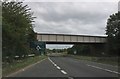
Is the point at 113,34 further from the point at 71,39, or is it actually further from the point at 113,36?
the point at 71,39

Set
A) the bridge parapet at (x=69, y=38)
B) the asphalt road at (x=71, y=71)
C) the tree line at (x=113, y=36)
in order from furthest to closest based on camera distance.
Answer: the tree line at (x=113, y=36) → the bridge parapet at (x=69, y=38) → the asphalt road at (x=71, y=71)

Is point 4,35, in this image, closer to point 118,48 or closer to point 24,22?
point 24,22

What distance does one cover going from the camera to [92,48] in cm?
11375

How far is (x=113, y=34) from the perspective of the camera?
106938mm

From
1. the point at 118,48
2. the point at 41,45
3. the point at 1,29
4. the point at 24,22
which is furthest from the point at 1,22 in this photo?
the point at 118,48

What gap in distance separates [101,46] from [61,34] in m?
19.9

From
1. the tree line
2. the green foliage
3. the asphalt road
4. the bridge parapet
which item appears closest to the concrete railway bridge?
the bridge parapet

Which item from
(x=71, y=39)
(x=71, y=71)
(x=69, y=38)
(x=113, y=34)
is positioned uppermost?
(x=113, y=34)

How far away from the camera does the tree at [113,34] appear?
99713 mm

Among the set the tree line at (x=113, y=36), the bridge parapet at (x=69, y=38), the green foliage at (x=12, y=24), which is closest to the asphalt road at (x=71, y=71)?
the green foliage at (x=12, y=24)

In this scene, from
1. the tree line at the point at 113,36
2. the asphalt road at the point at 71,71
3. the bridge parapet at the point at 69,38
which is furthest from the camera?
the tree line at the point at 113,36

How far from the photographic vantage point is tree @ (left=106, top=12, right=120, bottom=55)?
9971 cm

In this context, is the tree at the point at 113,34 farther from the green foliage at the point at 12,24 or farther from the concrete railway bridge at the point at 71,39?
the green foliage at the point at 12,24

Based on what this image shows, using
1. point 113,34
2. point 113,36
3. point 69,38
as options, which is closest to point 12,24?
point 69,38
